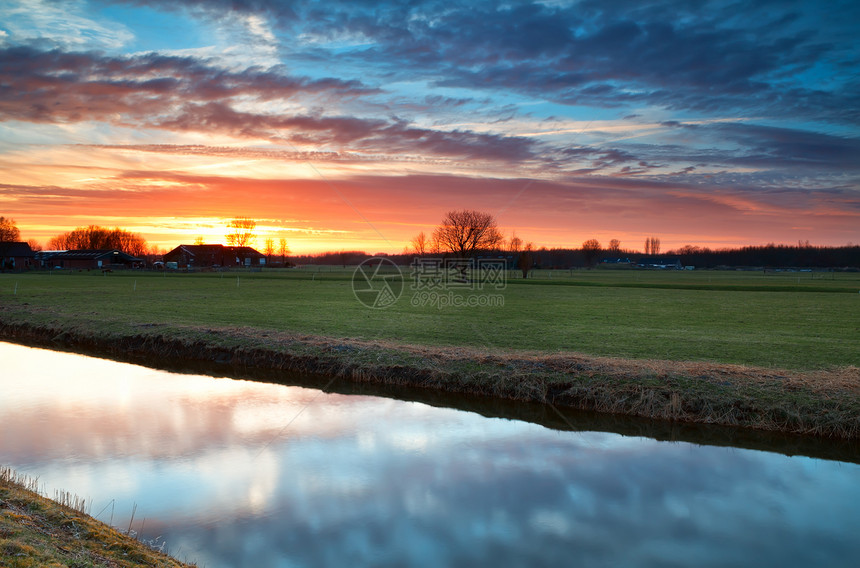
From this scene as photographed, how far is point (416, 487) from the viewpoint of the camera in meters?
9.59

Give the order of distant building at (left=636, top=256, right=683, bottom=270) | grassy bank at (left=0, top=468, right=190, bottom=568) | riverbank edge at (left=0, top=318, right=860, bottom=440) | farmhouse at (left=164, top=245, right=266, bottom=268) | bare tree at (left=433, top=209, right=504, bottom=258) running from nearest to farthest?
grassy bank at (left=0, top=468, right=190, bottom=568)
riverbank edge at (left=0, top=318, right=860, bottom=440)
bare tree at (left=433, top=209, right=504, bottom=258)
farmhouse at (left=164, top=245, right=266, bottom=268)
distant building at (left=636, top=256, right=683, bottom=270)

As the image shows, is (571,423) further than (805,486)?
Yes

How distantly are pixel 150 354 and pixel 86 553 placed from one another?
16900 mm

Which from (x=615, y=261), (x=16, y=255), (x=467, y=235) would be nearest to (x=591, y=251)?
(x=615, y=261)

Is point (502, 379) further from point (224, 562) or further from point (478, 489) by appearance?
point (224, 562)

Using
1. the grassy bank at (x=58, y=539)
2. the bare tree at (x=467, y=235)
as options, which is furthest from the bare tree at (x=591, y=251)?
the grassy bank at (x=58, y=539)

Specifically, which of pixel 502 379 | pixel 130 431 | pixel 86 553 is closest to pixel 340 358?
pixel 502 379

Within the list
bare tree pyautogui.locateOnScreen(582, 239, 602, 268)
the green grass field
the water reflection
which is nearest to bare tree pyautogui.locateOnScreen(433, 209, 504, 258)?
the green grass field

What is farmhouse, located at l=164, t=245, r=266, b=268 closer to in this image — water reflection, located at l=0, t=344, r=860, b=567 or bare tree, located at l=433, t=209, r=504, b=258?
bare tree, located at l=433, t=209, r=504, b=258

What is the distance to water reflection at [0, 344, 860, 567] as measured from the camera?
301 inches

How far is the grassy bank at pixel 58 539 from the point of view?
5.48 metres

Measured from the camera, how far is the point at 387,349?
18.4 metres

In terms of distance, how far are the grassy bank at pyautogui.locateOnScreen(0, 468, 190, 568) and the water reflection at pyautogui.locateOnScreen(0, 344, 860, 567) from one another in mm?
864

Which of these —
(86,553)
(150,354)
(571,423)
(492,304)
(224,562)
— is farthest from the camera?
(492,304)
